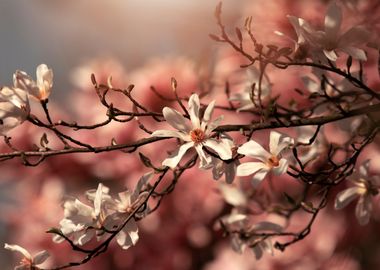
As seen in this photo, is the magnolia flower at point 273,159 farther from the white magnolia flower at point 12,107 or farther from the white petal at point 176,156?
the white magnolia flower at point 12,107

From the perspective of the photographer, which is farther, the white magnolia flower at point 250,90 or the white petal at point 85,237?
the white magnolia flower at point 250,90

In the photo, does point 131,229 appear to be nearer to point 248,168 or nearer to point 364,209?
point 248,168

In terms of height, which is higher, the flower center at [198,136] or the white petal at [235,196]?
the flower center at [198,136]

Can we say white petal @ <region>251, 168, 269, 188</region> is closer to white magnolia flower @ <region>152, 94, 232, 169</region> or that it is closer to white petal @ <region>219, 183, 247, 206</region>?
white magnolia flower @ <region>152, 94, 232, 169</region>

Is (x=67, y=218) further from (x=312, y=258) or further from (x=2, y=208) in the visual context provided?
(x=2, y=208)

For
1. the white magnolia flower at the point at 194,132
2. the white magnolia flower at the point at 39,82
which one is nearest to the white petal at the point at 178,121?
the white magnolia flower at the point at 194,132

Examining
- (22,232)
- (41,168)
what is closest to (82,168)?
(41,168)

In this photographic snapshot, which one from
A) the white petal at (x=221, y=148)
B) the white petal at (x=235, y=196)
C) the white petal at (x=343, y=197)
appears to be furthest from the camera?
the white petal at (x=235, y=196)
